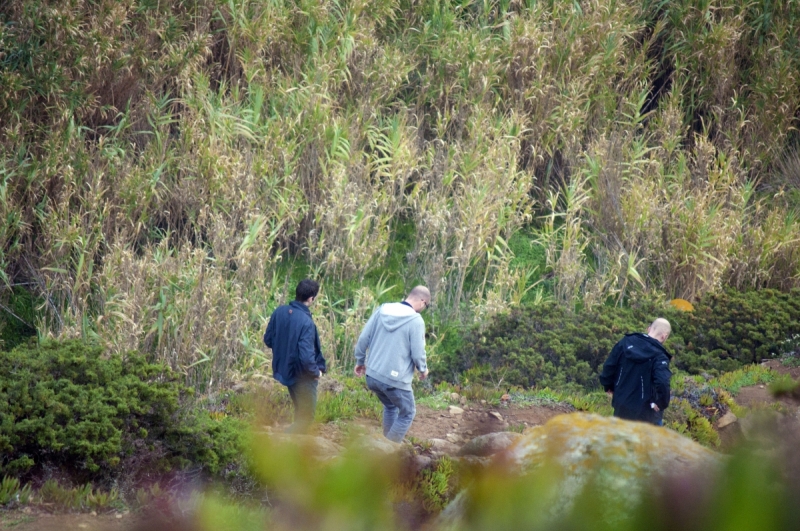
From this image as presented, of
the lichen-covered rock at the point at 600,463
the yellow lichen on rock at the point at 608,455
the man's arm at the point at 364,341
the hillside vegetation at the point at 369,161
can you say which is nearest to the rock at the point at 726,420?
the hillside vegetation at the point at 369,161

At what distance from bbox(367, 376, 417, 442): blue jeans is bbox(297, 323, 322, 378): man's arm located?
0.43m

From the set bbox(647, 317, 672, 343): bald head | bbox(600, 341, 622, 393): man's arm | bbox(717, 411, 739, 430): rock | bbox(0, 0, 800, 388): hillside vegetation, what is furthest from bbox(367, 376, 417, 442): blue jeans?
bbox(717, 411, 739, 430): rock

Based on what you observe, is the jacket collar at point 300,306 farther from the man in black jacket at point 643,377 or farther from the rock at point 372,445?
the rock at point 372,445

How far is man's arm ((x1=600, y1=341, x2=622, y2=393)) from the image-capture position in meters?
6.27

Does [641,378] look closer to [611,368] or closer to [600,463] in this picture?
[611,368]

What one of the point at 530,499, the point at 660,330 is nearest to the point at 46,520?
the point at 530,499

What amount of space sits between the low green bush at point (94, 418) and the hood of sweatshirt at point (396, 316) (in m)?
1.30

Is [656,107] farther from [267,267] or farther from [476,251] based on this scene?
[267,267]

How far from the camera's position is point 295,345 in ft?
19.8

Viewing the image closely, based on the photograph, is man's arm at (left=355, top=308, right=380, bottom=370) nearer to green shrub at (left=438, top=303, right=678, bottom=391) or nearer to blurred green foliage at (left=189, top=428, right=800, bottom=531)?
green shrub at (left=438, top=303, right=678, bottom=391)

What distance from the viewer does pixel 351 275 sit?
412 inches

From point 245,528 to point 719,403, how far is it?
7715 mm

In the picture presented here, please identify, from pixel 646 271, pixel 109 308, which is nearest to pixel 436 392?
pixel 109 308

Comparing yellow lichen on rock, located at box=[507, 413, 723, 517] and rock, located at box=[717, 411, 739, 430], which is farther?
rock, located at box=[717, 411, 739, 430]
